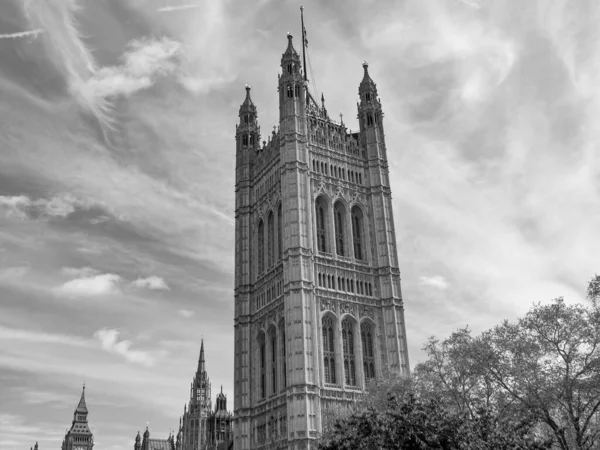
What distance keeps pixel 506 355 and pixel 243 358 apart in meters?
43.7

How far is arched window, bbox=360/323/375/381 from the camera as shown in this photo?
72.4m

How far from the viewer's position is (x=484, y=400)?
139 feet

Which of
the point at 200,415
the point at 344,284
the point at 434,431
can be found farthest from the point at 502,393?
the point at 200,415

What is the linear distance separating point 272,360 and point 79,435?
13452 cm

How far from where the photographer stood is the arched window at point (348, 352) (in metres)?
70.8

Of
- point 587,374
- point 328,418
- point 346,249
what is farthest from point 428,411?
point 346,249

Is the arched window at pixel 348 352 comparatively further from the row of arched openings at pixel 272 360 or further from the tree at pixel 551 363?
the tree at pixel 551 363

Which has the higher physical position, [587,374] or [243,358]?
[243,358]

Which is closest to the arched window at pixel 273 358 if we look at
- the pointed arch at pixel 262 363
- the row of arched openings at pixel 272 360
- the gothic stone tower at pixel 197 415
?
the row of arched openings at pixel 272 360

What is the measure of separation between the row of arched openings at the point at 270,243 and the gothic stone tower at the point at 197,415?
242ft

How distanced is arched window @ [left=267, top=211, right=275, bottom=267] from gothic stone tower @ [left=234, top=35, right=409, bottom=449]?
18cm

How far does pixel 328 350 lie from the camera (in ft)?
233

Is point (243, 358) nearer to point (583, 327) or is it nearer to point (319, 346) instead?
point (319, 346)

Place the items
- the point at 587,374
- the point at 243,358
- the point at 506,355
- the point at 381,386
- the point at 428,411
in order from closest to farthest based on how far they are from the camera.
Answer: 1. the point at 428,411
2. the point at 587,374
3. the point at 506,355
4. the point at 381,386
5. the point at 243,358
